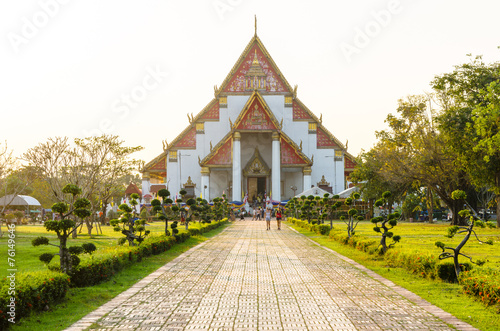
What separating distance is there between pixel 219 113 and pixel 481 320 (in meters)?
52.2

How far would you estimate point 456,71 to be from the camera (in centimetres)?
3027

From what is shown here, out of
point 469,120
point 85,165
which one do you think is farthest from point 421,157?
point 85,165

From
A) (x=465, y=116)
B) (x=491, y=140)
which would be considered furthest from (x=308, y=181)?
(x=491, y=140)

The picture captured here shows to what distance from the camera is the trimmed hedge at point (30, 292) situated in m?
7.33

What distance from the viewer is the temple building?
56.3m

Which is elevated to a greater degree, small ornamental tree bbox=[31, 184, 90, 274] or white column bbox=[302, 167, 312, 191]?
white column bbox=[302, 167, 312, 191]

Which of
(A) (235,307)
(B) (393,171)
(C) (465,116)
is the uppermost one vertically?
(C) (465,116)

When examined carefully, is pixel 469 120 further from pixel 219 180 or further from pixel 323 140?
pixel 219 180

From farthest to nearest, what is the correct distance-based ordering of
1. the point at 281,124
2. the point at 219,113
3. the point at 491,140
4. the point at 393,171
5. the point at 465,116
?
the point at 219,113, the point at 281,124, the point at 393,171, the point at 465,116, the point at 491,140

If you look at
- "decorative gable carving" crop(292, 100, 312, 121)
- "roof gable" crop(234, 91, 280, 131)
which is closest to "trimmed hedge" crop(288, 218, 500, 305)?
"roof gable" crop(234, 91, 280, 131)

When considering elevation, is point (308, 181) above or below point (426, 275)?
above

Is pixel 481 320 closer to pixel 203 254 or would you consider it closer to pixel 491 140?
pixel 203 254

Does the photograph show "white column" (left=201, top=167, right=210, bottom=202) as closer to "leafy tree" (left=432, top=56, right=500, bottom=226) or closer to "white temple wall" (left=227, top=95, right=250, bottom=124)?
"white temple wall" (left=227, top=95, right=250, bottom=124)

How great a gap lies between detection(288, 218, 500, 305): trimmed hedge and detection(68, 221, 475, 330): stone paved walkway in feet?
3.08
